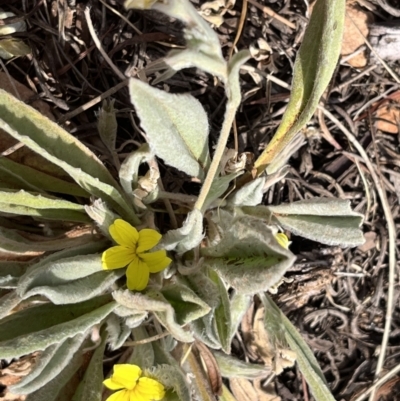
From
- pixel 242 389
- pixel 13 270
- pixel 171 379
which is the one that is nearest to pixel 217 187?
pixel 171 379

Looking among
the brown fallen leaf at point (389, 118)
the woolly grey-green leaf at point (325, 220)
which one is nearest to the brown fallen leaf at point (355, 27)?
the brown fallen leaf at point (389, 118)

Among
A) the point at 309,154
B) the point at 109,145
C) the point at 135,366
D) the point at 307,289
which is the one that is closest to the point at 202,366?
the point at 135,366

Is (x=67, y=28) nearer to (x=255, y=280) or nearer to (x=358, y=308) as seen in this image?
(x=255, y=280)

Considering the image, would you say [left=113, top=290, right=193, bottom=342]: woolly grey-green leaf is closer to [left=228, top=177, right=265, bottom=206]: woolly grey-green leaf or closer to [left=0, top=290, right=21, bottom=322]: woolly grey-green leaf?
[left=0, top=290, right=21, bottom=322]: woolly grey-green leaf

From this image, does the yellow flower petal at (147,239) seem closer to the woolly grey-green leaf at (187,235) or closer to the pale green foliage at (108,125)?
the woolly grey-green leaf at (187,235)

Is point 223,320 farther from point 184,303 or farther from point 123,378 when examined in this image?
point 123,378

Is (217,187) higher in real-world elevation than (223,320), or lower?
higher

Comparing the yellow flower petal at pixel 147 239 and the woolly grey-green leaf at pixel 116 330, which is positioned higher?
the yellow flower petal at pixel 147 239
